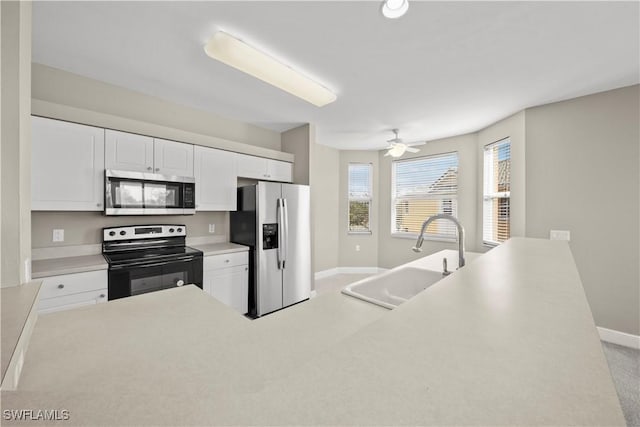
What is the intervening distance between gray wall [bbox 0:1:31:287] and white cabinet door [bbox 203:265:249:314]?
1834mm

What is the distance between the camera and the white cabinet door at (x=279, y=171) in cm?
351

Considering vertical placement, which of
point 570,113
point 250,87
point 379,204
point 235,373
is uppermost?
point 250,87

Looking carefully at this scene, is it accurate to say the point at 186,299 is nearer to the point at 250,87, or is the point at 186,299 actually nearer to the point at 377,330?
the point at 377,330

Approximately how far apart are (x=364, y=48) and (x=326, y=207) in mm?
3239

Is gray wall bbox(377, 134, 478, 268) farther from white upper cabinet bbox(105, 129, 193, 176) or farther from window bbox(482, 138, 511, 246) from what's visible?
white upper cabinet bbox(105, 129, 193, 176)

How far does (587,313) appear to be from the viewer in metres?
0.60

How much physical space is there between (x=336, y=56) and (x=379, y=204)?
3.57 m

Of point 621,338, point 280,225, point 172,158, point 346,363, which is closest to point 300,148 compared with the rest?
point 280,225

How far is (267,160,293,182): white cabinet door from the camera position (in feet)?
11.5

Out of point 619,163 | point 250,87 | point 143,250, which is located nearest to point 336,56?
point 250,87

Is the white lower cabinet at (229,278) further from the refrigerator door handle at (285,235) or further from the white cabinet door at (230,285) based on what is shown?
the refrigerator door handle at (285,235)

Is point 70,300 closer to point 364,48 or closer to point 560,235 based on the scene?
point 364,48

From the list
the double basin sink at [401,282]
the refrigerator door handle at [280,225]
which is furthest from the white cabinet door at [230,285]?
the double basin sink at [401,282]

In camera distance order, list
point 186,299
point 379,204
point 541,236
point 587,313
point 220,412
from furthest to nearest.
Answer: point 379,204 → point 541,236 → point 186,299 → point 587,313 → point 220,412
